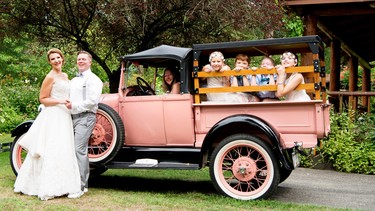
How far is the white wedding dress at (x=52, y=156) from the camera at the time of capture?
226 inches

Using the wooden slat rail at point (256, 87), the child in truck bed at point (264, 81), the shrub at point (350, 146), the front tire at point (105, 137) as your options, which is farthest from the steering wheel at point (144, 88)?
the shrub at point (350, 146)

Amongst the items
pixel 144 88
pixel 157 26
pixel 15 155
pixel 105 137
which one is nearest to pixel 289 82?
pixel 144 88

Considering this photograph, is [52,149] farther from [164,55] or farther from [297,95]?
[297,95]

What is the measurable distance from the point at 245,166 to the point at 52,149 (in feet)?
7.89

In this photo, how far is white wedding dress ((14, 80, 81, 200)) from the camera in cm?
573

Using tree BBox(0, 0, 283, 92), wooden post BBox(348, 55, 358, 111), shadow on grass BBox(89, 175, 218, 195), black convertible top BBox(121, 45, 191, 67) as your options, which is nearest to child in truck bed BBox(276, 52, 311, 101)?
black convertible top BBox(121, 45, 191, 67)

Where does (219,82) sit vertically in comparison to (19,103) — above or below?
above

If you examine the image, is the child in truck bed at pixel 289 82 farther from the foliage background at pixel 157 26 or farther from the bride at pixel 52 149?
the foliage background at pixel 157 26

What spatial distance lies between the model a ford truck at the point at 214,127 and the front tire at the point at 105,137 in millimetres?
13

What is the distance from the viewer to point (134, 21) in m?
9.98

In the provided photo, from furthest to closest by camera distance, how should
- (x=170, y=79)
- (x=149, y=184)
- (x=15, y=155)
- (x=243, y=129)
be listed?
(x=149, y=184) < (x=15, y=155) < (x=170, y=79) < (x=243, y=129)

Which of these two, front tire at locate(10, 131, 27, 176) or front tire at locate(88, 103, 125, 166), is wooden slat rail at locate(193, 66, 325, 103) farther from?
front tire at locate(10, 131, 27, 176)

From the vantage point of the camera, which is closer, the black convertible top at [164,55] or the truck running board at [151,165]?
the truck running board at [151,165]

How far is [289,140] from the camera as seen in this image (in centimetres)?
569
